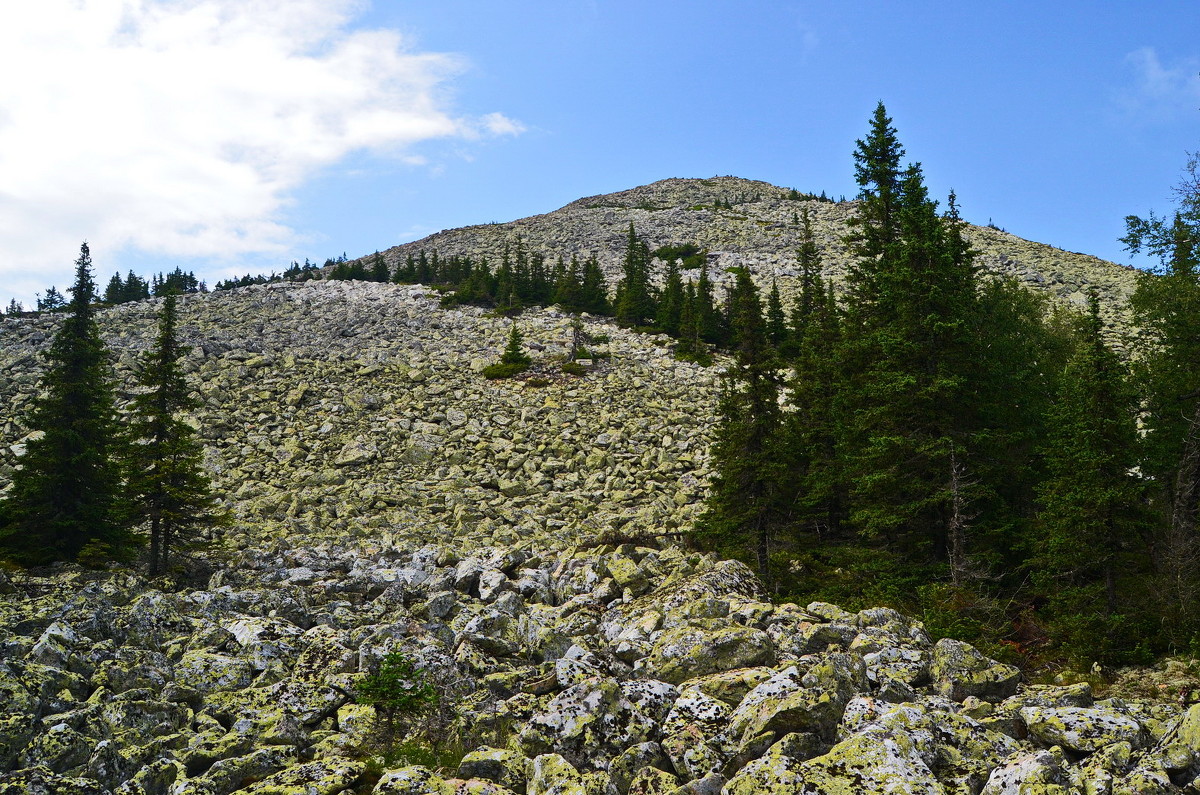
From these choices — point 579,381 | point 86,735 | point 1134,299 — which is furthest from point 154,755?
point 579,381

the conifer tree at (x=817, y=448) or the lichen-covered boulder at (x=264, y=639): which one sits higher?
the conifer tree at (x=817, y=448)

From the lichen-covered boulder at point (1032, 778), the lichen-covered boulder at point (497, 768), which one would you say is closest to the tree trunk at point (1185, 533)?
the lichen-covered boulder at point (1032, 778)

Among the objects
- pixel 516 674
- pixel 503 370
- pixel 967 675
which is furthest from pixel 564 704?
pixel 503 370

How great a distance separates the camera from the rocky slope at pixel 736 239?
7125cm

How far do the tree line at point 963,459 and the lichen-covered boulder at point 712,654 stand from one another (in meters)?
5.13

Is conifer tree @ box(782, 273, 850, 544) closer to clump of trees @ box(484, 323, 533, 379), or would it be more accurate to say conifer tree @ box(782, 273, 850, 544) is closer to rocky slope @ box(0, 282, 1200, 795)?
rocky slope @ box(0, 282, 1200, 795)

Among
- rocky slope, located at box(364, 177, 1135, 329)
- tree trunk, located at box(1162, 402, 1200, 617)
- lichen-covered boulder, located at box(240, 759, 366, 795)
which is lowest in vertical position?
lichen-covered boulder, located at box(240, 759, 366, 795)

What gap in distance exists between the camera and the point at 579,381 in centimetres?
4012

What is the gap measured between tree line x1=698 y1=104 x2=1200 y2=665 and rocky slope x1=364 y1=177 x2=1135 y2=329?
3879 centimetres

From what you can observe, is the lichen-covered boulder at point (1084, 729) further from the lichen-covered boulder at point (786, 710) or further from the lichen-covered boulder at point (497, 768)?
the lichen-covered boulder at point (497, 768)

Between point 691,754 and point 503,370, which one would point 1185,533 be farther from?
point 503,370

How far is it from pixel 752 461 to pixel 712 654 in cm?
875

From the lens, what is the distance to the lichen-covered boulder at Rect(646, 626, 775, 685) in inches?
429

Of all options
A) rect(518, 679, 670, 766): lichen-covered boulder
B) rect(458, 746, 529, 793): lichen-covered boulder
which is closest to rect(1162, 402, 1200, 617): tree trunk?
rect(518, 679, 670, 766): lichen-covered boulder
